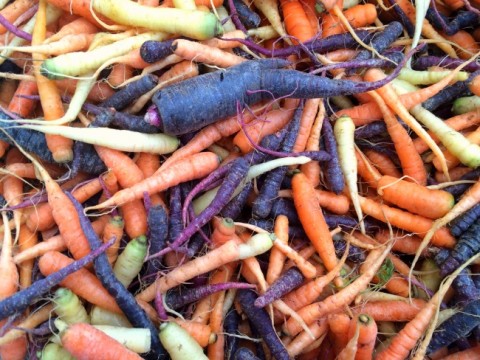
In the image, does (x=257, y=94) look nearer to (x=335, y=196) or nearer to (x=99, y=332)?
(x=335, y=196)

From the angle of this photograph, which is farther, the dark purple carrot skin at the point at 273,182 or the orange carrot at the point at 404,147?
the orange carrot at the point at 404,147

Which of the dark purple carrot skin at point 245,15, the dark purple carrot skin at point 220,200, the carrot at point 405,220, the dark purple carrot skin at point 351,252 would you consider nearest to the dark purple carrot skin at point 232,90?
A: the dark purple carrot skin at point 220,200

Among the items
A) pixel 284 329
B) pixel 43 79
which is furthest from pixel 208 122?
pixel 284 329

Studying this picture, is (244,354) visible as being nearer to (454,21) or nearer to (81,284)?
(81,284)

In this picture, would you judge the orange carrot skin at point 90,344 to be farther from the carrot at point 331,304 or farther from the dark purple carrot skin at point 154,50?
the dark purple carrot skin at point 154,50

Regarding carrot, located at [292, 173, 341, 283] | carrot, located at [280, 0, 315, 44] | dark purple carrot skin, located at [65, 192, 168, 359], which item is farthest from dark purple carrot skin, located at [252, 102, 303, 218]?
dark purple carrot skin, located at [65, 192, 168, 359]

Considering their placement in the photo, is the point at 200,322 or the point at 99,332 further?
the point at 200,322
